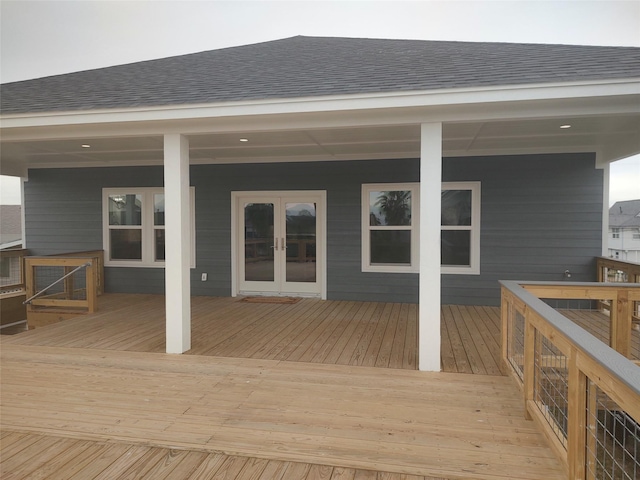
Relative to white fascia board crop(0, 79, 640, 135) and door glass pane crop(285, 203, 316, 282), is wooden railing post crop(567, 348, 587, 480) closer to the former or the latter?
white fascia board crop(0, 79, 640, 135)

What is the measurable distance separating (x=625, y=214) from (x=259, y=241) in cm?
700

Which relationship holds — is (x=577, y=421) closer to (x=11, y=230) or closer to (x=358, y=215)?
(x=358, y=215)

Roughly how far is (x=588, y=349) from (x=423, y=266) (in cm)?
216

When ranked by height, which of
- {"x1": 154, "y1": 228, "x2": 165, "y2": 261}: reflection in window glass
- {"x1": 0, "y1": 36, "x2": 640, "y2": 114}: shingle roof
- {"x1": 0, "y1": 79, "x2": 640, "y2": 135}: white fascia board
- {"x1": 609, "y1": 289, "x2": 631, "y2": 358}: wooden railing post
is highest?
{"x1": 0, "y1": 36, "x2": 640, "y2": 114}: shingle roof

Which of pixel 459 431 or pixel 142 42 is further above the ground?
pixel 142 42

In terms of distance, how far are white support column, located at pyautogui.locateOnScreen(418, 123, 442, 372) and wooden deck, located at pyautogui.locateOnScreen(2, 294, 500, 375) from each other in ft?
0.92

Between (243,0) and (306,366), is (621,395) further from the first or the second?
(243,0)

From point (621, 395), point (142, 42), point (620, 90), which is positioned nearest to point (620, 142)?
point (620, 90)

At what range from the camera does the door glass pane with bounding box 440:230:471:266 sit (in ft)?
22.8

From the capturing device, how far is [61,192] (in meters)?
8.40

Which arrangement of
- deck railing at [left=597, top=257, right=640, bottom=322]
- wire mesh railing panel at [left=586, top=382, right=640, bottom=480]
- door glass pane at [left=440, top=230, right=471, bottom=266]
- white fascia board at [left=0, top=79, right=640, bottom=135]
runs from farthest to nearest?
door glass pane at [left=440, top=230, right=471, bottom=266] → deck railing at [left=597, top=257, right=640, bottom=322] → white fascia board at [left=0, top=79, right=640, bottom=135] → wire mesh railing panel at [left=586, top=382, right=640, bottom=480]

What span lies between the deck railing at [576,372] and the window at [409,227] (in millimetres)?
3317

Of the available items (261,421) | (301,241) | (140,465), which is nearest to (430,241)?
(261,421)

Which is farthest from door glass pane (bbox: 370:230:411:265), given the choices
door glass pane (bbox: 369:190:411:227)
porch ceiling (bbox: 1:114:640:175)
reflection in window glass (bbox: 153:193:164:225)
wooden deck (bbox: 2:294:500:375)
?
reflection in window glass (bbox: 153:193:164:225)
